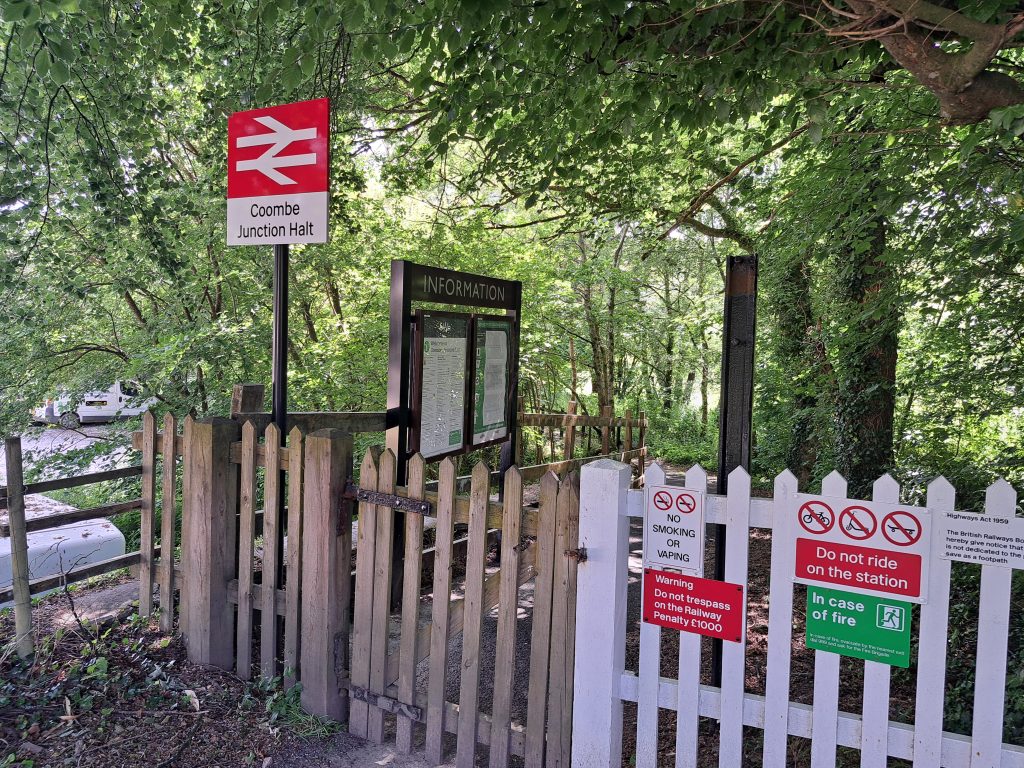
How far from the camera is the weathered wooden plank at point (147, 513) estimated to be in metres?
3.73

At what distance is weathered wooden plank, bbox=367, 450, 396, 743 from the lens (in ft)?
9.95

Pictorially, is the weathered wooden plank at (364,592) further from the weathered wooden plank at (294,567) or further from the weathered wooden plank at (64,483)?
the weathered wooden plank at (64,483)

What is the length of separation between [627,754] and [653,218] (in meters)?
7.52

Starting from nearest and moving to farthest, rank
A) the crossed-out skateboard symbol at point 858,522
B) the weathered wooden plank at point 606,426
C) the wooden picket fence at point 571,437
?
the crossed-out skateboard symbol at point 858,522, the wooden picket fence at point 571,437, the weathered wooden plank at point 606,426

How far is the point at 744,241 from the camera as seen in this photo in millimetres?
10609

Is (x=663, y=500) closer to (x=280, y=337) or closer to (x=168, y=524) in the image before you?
(x=280, y=337)

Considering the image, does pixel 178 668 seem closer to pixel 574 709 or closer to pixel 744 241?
pixel 574 709

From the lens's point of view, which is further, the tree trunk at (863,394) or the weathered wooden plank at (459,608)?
the tree trunk at (863,394)

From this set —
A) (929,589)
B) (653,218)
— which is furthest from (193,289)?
(929,589)

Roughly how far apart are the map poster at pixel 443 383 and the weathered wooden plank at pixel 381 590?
86cm

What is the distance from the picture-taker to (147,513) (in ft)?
12.4

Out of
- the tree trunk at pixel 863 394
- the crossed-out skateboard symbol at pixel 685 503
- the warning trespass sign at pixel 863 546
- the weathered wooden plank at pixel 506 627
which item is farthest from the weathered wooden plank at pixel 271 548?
the tree trunk at pixel 863 394

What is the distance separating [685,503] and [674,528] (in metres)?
0.11

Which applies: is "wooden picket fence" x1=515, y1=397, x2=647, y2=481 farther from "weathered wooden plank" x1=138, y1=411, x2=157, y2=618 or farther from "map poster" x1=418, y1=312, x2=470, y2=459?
"weathered wooden plank" x1=138, y1=411, x2=157, y2=618
